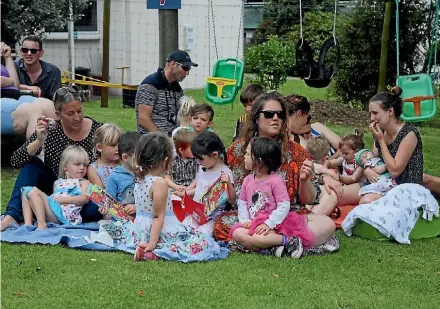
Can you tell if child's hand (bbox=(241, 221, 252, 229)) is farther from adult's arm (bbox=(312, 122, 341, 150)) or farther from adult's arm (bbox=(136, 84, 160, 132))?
adult's arm (bbox=(312, 122, 341, 150))

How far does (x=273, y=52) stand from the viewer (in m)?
18.3

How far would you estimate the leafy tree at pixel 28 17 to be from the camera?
16.7 m

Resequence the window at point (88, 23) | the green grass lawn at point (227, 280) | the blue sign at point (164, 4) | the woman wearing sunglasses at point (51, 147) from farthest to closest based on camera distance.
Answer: the window at point (88, 23) < the blue sign at point (164, 4) < the woman wearing sunglasses at point (51, 147) < the green grass lawn at point (227, 280)

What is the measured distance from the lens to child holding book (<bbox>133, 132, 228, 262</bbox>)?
557 cm

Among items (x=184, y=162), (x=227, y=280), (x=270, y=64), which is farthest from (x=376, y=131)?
(x=270, y=64)

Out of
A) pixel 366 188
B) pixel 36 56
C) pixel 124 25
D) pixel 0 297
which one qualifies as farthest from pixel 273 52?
pixel 0 297

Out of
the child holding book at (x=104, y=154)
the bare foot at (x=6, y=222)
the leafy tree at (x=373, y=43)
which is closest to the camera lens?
the bare foot at (x=6, y=222)

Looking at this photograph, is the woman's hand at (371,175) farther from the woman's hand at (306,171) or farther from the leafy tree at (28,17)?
the leafy tree at (28,17)

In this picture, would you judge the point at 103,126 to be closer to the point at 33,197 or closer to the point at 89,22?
the point at 33,197

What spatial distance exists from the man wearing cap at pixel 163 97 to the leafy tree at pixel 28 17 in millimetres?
9824

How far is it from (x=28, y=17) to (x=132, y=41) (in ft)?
11.5

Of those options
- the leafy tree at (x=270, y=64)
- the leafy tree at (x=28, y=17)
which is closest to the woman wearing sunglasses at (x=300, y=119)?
the leafy tree at (x=270, y=64)

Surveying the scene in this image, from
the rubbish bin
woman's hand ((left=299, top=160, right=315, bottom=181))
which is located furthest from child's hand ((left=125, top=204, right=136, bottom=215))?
the rubbish bin

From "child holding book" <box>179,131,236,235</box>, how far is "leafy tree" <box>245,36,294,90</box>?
1142cm
